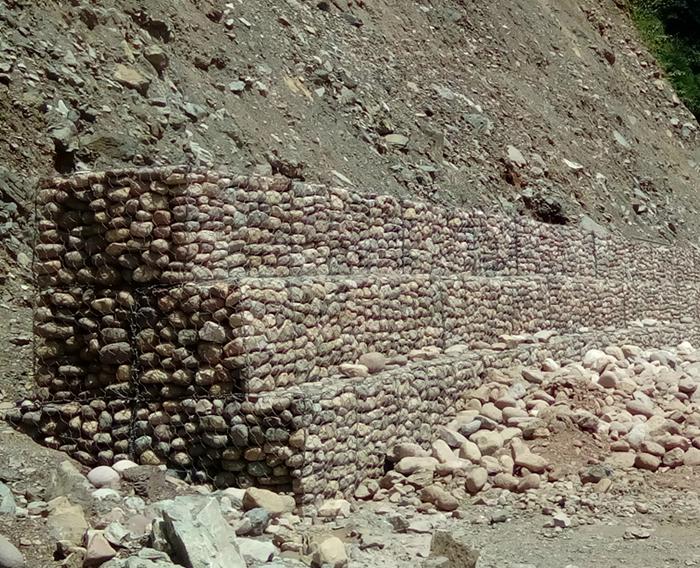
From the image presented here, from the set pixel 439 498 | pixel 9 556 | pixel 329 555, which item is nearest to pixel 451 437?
pixel 439 498

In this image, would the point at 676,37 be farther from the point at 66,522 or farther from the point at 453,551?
the point at 66,522

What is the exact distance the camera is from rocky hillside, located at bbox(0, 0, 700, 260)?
12.0 meters

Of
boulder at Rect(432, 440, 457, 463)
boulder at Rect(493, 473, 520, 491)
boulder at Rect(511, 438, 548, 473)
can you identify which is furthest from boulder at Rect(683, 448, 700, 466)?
boulder at Rect(432, 440, 457, 463)

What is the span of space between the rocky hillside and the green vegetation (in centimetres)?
205

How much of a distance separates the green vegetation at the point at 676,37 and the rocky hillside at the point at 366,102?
2.05 metres

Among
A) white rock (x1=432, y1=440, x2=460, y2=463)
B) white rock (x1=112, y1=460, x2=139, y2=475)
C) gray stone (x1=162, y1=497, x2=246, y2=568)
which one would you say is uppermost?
gray stone (x1=162, y1=497, x2=246, y2=568)

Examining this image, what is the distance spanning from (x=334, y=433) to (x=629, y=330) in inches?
360

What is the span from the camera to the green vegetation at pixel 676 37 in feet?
104

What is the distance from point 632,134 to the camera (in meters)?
26.4

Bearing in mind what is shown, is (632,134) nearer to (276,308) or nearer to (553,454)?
(553,454)

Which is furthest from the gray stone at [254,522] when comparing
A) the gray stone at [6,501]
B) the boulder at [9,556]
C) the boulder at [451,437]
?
the boulder at [451,437]

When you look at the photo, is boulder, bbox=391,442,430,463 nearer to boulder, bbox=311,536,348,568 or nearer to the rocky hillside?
boulder, bbox=311,536,348,568

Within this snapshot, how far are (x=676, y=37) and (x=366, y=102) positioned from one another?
65.2 ft

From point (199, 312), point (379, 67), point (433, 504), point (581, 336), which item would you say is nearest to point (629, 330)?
point (581, 336)
